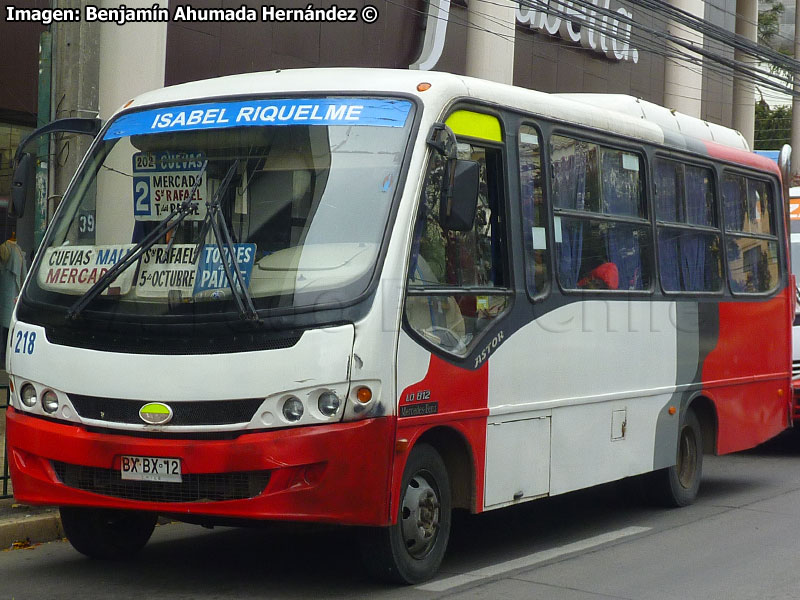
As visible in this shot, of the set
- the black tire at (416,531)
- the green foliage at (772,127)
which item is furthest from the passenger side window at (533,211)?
the green foliage at (772,127)

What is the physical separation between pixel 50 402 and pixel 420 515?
201cm

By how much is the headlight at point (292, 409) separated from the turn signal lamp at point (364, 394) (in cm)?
28

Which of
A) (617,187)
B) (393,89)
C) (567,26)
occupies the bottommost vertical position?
(617,187)

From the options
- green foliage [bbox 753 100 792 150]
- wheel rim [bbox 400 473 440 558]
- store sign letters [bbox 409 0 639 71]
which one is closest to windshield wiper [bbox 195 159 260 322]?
wheel rim [bbox 400 473 440 558]

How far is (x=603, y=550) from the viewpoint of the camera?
768 centimetres

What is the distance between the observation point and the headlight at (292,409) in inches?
233

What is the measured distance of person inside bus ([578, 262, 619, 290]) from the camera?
802 cm

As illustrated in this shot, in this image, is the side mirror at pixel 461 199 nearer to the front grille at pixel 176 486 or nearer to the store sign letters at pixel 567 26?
the front grille at pixel 176 486

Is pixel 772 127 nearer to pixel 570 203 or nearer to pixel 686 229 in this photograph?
pixel 686 229

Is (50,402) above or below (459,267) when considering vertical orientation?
below

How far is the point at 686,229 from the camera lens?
9.42 metres

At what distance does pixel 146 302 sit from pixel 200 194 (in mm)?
646

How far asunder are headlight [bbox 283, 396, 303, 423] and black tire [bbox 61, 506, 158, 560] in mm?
1315

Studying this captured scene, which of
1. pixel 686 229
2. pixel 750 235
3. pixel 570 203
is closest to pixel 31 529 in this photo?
pixel 570 203
